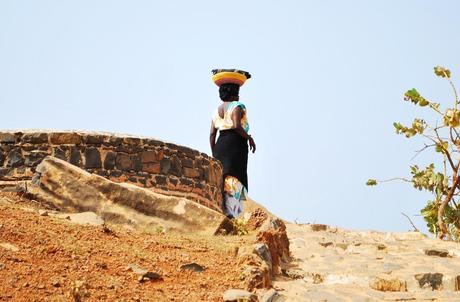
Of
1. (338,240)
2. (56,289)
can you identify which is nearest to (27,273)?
(56,289)

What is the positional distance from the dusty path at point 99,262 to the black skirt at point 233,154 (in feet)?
13.2

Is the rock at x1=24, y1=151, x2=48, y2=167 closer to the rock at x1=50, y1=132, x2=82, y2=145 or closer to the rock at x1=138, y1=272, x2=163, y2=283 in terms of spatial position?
the rock at x1=50, y1=132, x2=82, y2=145

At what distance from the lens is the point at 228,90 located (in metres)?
12.2

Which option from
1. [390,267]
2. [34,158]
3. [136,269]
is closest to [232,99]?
[34,158]

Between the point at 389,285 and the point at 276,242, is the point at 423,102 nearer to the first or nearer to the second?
the point at 276,242

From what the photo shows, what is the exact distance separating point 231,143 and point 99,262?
580cm

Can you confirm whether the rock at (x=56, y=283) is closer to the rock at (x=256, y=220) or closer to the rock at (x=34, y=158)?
the rock at (x=256, y=220)

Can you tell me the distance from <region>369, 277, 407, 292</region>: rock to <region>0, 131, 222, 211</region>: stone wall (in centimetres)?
424

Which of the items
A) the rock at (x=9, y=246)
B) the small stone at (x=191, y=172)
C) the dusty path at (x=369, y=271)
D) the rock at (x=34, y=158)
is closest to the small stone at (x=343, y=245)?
the dusty path at (x=369, y=271)

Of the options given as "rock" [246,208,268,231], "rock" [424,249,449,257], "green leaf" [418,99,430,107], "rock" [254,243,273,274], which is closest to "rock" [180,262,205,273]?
"rock" [254,243,273,274]

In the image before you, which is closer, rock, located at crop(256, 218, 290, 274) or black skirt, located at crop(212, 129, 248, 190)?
rock, located at crop(256, 218, 290, 274)

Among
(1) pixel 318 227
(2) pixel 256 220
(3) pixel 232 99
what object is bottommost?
(2) pixel 256 220

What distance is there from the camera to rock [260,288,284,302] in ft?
20.4

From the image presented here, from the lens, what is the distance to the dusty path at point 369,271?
23.5ft
